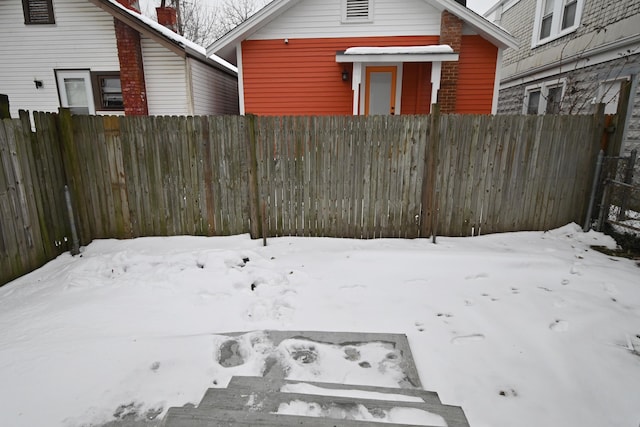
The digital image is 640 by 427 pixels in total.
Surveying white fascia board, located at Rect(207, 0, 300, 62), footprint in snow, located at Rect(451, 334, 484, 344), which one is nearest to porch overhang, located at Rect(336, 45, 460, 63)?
white fascia board, located at Rect(207, 0, 300, 62)

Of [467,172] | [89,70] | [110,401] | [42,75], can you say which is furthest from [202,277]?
[42,75]

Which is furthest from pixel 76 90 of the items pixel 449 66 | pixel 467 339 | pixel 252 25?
pixel 467 339

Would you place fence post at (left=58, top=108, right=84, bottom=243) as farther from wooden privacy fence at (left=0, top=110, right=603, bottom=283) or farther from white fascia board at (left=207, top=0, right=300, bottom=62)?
white fascia board at (left=207, top=0, right=300, bottom=62)

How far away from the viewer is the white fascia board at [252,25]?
888cm

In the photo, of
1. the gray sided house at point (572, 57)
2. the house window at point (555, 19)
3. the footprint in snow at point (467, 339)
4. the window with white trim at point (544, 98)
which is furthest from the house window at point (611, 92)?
the footprint in snow at point (467, 339)

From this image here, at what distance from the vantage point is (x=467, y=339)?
9.31 ft

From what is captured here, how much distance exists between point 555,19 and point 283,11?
918cm

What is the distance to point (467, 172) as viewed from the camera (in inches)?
201

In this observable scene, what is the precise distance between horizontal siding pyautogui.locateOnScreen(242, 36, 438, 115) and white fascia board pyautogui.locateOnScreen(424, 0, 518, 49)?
825 mm

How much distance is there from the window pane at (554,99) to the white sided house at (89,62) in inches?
475

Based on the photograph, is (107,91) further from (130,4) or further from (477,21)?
(477,21)

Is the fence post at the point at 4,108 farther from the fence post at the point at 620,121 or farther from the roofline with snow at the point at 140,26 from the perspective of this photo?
the fence post at the point at 620,121

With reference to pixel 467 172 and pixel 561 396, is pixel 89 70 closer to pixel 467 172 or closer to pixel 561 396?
pixel 467 172

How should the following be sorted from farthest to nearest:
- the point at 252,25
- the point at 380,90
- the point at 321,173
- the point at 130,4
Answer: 1. the point at 130,4
2. the point at 380,90
3. the point at 252,25
4. the point at 321,173
